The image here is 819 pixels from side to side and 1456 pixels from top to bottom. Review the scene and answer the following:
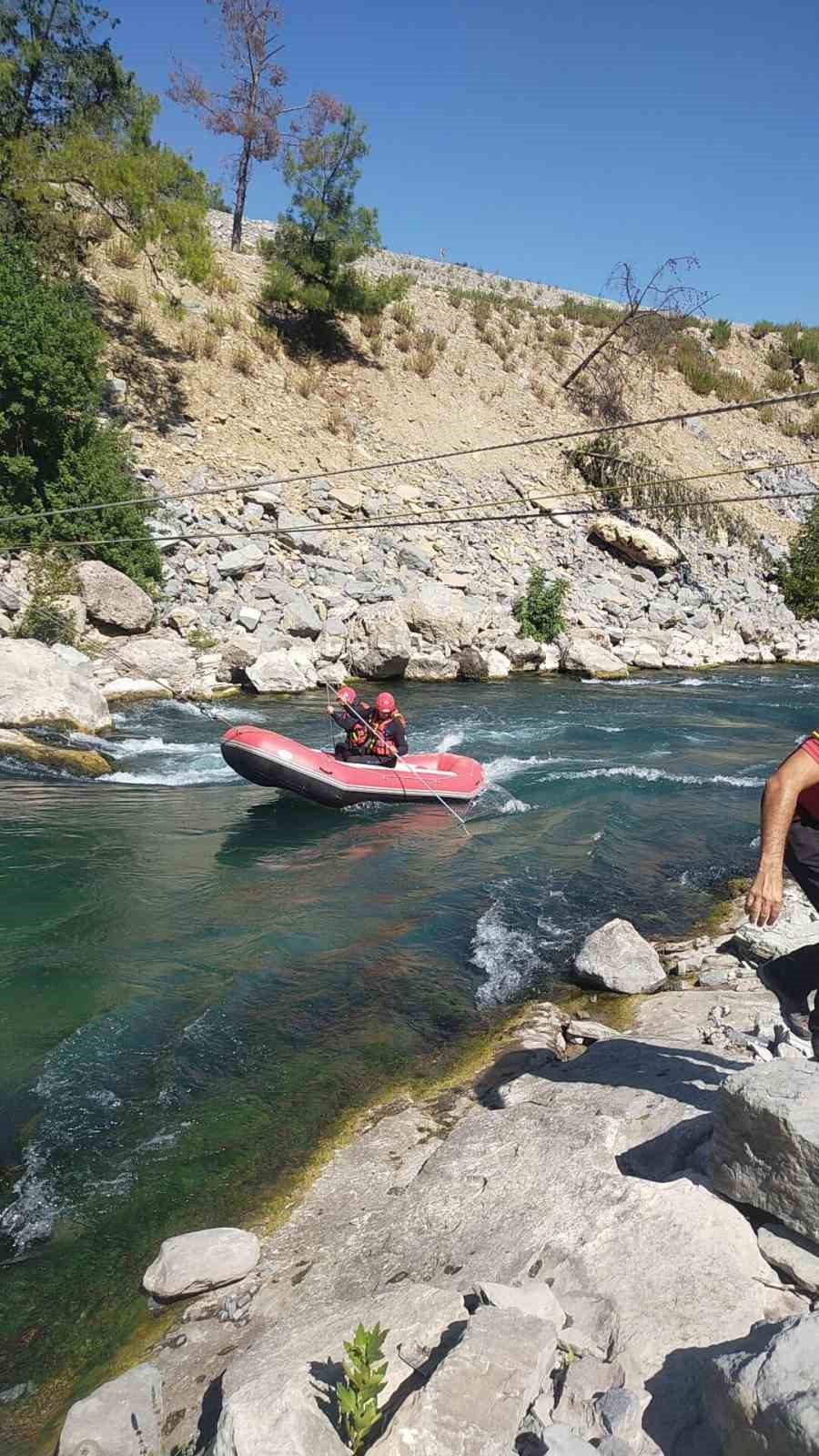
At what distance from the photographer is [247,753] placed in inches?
387

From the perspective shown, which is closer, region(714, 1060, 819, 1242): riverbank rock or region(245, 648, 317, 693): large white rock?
region(714, 1060, 819, 1242): riverbank rock

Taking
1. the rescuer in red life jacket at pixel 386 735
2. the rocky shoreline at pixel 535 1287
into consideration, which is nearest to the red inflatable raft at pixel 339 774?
the rescuer in red life jacket at pixel 386 735

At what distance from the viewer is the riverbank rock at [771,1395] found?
1.93 meters

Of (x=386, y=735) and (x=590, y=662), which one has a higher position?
(x=590, y=662)

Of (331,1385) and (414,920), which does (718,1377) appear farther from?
(414,920)

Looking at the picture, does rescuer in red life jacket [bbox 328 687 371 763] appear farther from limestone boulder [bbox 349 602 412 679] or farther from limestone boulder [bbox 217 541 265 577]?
limestone boulder [bbox 217 541 265 577]

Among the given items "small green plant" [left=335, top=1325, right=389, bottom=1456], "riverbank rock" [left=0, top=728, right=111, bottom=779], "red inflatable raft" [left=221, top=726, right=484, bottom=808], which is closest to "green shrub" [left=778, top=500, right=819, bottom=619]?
"red inflatable raft" [left=221, top=726, right=484, bottom=808]

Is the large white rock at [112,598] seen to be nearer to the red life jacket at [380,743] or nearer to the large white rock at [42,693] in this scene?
the large white rock at [42,693]

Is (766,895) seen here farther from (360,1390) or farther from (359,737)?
(359,737)

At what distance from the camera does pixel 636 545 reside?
2423cm

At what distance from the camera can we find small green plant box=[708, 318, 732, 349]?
41.1 metres

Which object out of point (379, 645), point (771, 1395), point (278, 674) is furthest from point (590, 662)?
point (771, 1395)

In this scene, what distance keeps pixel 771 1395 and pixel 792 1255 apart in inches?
34.4

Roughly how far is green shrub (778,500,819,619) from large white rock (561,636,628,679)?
9.19 m
